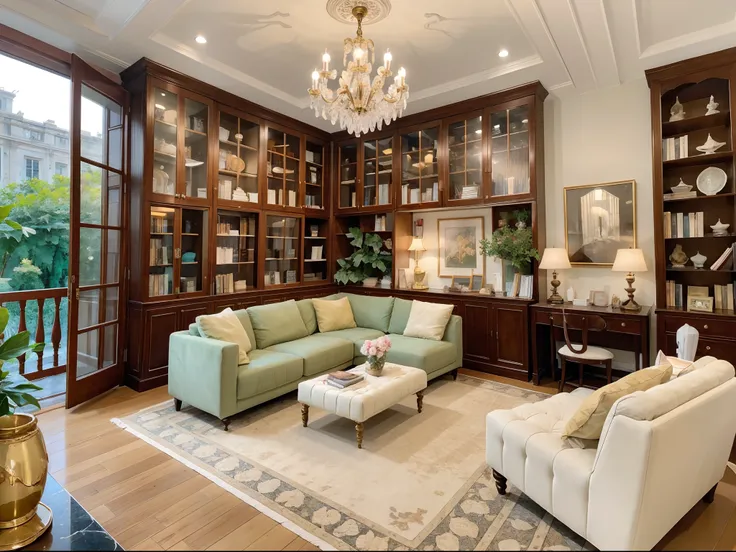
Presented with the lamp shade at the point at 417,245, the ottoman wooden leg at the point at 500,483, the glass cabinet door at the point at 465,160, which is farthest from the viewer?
the lamp shade at the point at 417,245

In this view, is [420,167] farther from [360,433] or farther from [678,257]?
[360,433]

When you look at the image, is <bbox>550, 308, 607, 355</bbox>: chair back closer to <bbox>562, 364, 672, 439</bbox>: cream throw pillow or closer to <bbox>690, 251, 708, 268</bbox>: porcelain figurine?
<bbox>690, 251, 708, 268</bbox>: porcelain figurine

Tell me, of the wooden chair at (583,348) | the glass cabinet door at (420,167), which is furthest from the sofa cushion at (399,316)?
the wooden chair at (583,348)

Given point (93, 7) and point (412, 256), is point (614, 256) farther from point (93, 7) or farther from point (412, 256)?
point (93, 7)

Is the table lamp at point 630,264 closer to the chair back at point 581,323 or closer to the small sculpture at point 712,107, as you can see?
the chair back at point 581,323

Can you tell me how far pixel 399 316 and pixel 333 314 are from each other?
79cm

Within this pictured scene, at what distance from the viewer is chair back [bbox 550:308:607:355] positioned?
12.3 feet

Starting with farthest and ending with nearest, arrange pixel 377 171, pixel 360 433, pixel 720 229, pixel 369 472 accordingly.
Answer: pixel 377 171
pixel 720 229
pixel 360 433
pixel 369 472

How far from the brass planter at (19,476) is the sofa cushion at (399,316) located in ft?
11.0

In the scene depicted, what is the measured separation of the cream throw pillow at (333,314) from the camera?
4.71 meters

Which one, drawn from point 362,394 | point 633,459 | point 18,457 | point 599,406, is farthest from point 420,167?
point 18,457

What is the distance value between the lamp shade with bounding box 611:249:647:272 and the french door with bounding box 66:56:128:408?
482cm

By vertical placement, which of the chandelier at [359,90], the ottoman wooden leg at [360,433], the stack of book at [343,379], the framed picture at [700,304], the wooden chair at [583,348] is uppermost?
the chandelier at [359,90]

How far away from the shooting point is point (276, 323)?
4.12 metres
